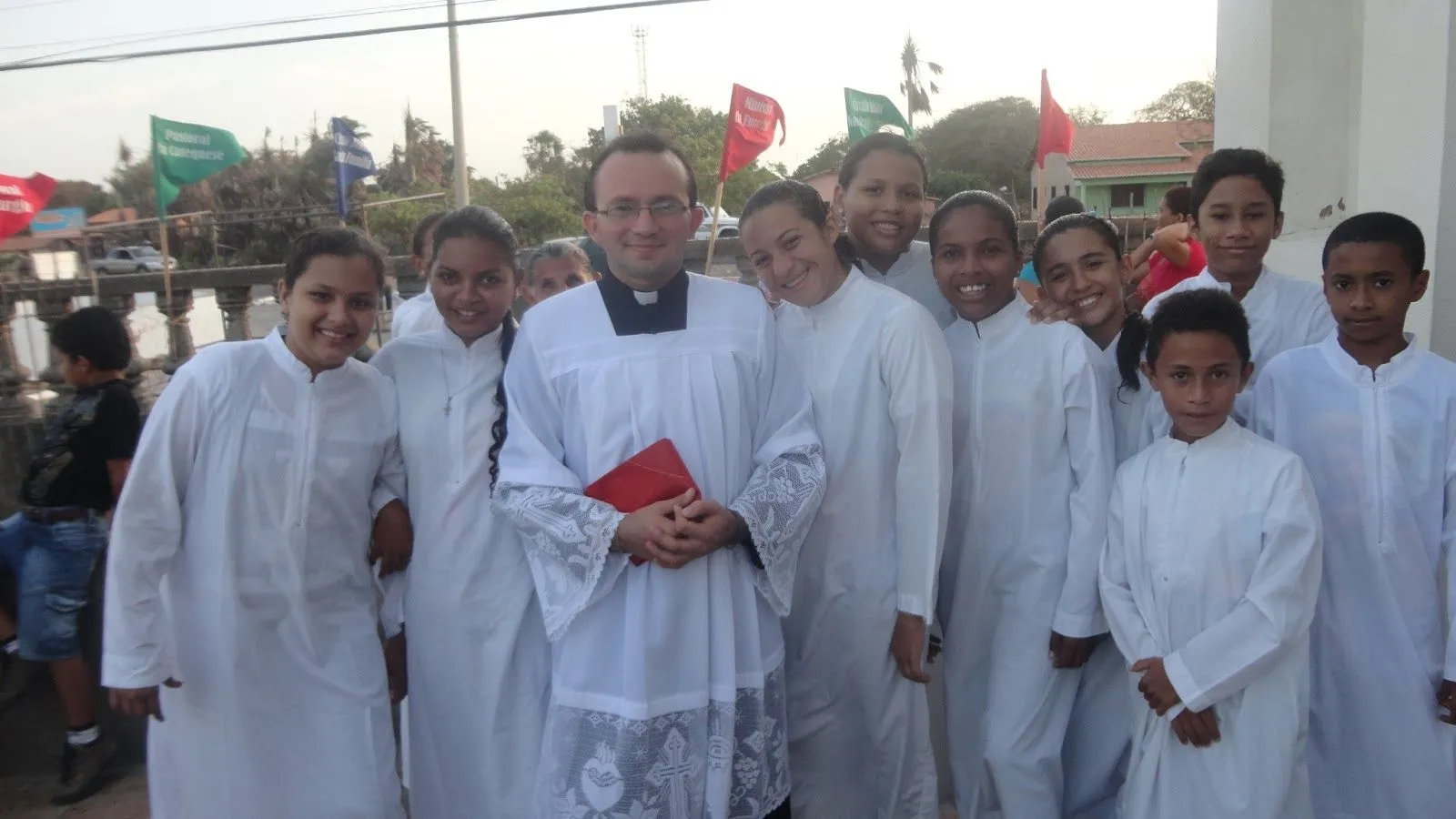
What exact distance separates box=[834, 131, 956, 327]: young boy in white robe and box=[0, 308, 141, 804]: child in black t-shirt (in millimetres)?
2683

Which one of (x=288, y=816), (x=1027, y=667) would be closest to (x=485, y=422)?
(x=288, y=816)

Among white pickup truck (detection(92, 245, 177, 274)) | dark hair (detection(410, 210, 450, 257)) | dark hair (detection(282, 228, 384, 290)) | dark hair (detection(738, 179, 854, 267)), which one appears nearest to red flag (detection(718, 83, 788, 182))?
dark hair (detection(410, 210, 450, 257))

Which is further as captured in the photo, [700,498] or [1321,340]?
[1321,340]

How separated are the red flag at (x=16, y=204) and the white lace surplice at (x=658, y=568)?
18.5 feet

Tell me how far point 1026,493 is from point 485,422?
1479mm

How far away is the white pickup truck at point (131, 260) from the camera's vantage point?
21.9 meters

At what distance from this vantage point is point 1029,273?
5.94 m

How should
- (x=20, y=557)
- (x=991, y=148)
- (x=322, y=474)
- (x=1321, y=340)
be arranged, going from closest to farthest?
(x=322, y=474)
(x=1321, y=340)
(x=20, y=557)
(x=991, y=148)

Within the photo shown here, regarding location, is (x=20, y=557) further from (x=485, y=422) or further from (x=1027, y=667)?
(x=1027, y=667)

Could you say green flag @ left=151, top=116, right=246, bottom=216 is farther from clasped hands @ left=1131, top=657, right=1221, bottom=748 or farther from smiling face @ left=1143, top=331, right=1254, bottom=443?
clasped hands @ left=1131, top=657, right=1221, bottom=748

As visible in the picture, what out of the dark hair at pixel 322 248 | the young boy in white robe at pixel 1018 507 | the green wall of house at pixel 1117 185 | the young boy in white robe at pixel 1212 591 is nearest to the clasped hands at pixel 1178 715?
the young boy in white robe at pixel 1212 591

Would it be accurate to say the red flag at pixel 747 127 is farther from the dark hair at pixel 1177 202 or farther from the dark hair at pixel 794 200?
the dark hair at pixel 794 200

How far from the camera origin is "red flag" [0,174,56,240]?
6289 millimetres

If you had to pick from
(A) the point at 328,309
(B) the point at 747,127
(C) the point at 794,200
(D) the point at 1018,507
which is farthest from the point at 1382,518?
(B) the point at 747,127
